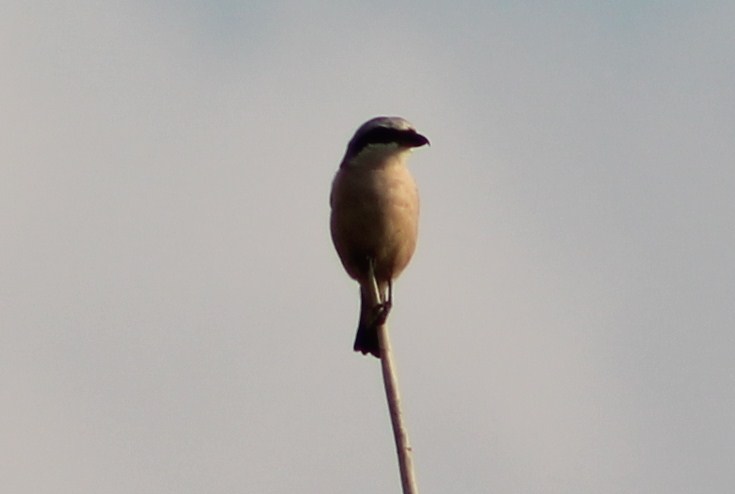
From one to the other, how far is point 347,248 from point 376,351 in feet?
2.87

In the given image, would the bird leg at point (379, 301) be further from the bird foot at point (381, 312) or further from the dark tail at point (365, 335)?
the dark tail at point (365, 335)

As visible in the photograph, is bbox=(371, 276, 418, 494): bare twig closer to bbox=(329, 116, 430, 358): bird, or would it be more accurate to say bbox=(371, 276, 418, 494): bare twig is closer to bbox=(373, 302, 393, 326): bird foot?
bbox=(373, 302, 393, 326): bird foot

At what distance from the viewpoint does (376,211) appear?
4.90m

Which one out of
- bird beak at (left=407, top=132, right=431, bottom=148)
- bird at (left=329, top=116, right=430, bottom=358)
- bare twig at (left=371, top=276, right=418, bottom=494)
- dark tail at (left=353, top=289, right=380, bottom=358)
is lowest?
bare twig at (left=371, top=276, right=418, bottom=494)

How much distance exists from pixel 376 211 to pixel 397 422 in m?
1.23

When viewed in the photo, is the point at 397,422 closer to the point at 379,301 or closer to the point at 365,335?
the point at 379,301

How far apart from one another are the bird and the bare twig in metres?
0.53

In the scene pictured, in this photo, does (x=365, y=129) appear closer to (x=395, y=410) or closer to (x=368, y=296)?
(x=368, y=296)

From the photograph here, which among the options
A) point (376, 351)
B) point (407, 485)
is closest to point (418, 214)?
point (376, 351)

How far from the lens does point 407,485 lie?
3.57m

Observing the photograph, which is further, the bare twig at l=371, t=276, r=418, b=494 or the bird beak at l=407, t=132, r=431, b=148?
the bird beak at l=407, t=132, r=431, b=148

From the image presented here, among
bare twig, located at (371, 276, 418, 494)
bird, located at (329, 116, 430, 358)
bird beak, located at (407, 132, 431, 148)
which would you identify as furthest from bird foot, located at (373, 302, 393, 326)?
bird beak, located at (407, 132, 431, 148)

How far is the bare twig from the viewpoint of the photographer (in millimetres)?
3609

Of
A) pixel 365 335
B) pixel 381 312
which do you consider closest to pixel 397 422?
pixel 381 312
